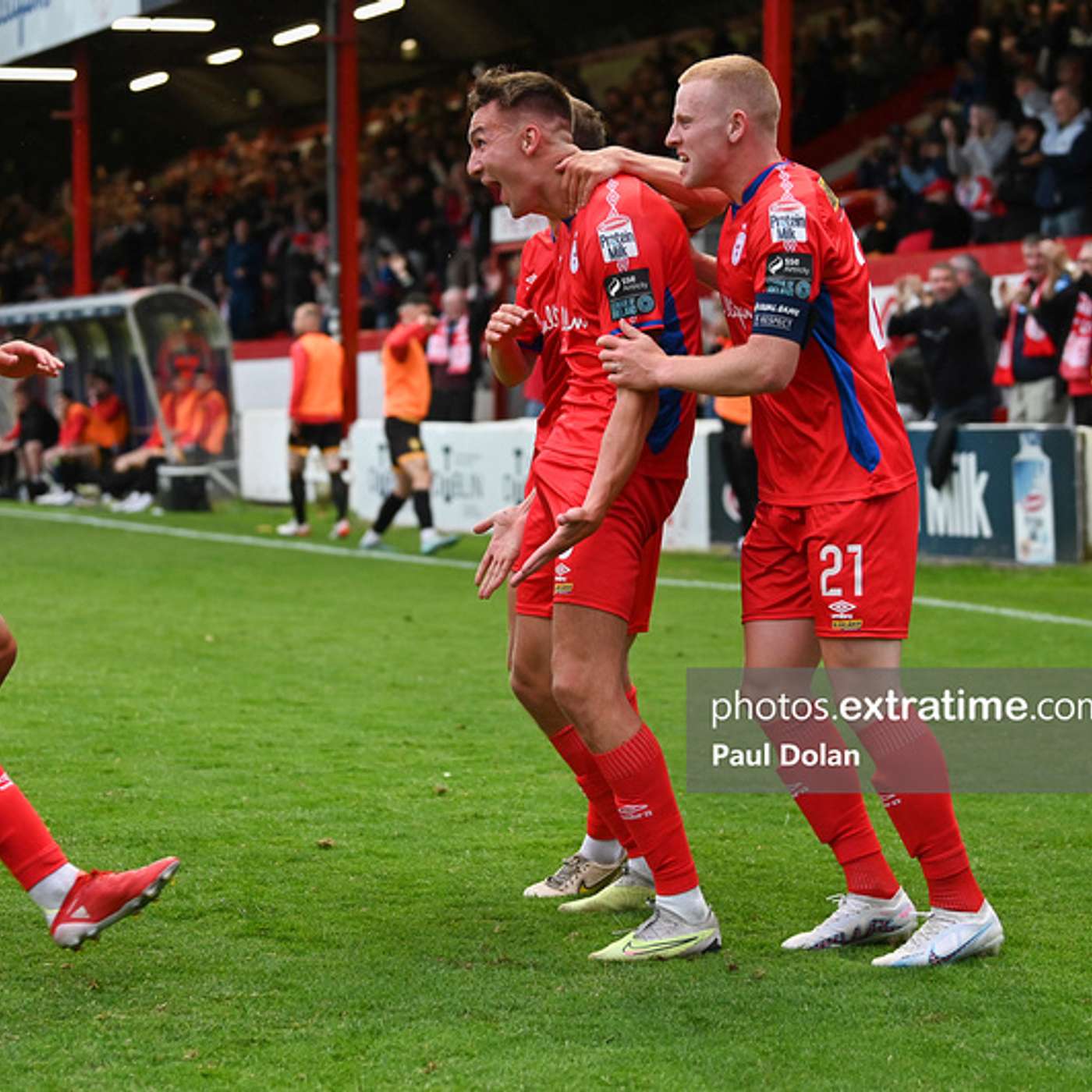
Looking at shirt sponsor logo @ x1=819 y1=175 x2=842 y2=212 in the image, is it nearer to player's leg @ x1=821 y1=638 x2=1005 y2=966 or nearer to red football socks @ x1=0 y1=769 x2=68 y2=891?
player's leg @ x1=821 y1=638 x2=1005 y2=966

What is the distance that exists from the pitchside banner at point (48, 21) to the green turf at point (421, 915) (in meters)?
15.3

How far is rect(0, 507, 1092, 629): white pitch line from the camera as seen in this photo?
439 inches

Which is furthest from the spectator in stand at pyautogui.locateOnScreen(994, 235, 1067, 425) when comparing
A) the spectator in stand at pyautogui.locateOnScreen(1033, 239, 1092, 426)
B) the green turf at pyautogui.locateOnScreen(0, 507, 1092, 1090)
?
the green turf at pyautogui.locateOnScreen(0, 507, 1092, 1090)

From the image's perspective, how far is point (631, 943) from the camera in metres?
4.57

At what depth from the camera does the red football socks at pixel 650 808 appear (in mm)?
4598

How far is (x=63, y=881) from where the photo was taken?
4355 mm

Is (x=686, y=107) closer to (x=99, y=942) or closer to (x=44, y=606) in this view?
(x=99, y=942)

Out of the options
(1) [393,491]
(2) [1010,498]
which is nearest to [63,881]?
(2) [1010,498]

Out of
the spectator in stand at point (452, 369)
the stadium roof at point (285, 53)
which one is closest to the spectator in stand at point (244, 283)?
the stadium roof at point (285, 53)

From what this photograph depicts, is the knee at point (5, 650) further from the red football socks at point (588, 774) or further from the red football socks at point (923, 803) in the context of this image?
the red football socks at point (923, 803)

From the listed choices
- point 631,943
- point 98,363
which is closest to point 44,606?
point 631,943

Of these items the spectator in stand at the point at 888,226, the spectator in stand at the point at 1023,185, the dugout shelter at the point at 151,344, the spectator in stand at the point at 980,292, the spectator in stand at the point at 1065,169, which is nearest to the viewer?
the spectator in stand at the point at 980,292

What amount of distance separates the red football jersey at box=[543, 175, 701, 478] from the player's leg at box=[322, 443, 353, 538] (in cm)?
1246

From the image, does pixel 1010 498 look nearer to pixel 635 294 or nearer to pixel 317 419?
pixel 317 419
